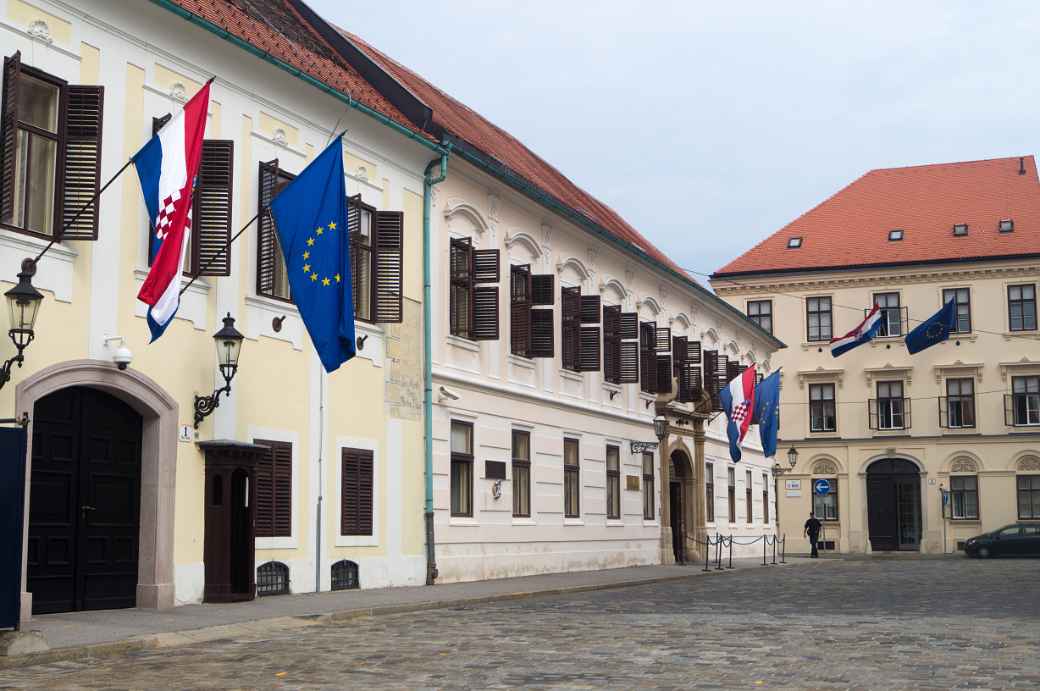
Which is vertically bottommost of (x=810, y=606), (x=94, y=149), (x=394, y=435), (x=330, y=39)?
(x=810, y=606)

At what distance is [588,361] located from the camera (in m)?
31.0

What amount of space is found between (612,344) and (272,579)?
15851 mm

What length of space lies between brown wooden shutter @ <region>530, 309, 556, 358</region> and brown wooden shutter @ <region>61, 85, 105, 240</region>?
45.5 ft

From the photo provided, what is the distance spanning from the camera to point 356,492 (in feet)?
71.0

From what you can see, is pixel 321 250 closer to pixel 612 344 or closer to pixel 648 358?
pixel 612 344

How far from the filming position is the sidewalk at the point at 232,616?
12.7 meters

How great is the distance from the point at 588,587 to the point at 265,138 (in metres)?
10.00

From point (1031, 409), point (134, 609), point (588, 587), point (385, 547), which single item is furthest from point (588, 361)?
point (1031, 409)

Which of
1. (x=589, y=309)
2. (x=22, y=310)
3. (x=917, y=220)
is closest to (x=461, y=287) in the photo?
(x=589, y=309)

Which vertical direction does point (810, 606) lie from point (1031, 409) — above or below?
below

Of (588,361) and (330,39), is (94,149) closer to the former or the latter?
(330,39)

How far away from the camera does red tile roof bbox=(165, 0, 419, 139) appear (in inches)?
764

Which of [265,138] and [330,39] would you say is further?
[330,39]

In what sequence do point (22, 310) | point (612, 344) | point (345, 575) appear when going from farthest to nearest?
point (612, 344), point (345, 575), point (22, 310)
